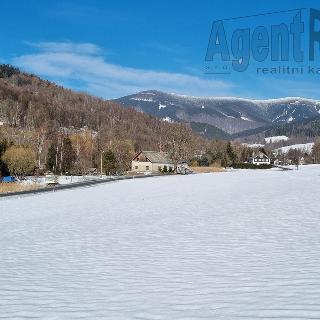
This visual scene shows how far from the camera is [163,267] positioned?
9.72 meters

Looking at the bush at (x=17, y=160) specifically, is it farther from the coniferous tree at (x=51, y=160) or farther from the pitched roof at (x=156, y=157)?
the pitched roof at (x=156, y=157)

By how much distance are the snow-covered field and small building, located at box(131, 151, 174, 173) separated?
95.3m

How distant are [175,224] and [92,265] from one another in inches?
276

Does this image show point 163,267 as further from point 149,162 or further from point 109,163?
point 149,162

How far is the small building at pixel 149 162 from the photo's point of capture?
11481 cm

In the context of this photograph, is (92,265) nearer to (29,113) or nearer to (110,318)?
(110,318)

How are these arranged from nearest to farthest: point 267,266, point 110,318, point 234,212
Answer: point 110,318, point 267,266, point 234,212

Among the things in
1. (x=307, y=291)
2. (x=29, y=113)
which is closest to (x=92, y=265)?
(x=307, y=291)

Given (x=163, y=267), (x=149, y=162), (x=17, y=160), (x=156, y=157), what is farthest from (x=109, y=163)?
(x=163, y=267)

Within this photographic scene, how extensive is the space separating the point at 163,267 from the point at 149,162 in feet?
345

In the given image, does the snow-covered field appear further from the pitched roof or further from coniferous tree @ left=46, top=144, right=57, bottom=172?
the pitched roof

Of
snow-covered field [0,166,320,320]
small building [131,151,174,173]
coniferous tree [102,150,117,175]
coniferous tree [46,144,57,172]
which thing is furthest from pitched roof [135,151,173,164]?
snow-covered field [0,166,320,320]

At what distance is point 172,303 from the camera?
6.88 meters

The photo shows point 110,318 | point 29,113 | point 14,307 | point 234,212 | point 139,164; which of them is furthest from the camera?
point 29,113
